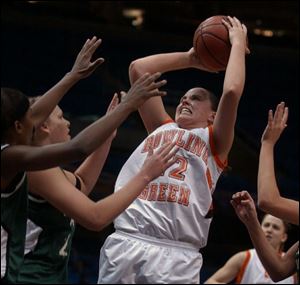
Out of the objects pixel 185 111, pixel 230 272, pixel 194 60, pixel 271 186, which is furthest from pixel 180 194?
pixel 230 272

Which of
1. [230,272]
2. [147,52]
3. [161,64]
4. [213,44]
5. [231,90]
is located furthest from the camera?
[147,52]

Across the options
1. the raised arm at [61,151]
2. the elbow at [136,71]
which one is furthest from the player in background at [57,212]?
the elbow at [136,71]

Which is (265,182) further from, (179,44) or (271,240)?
(179,44)

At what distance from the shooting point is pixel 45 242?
3.44 m

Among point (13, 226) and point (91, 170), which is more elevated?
point (91, 170)

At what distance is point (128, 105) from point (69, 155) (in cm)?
28

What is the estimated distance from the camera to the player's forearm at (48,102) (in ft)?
11.9

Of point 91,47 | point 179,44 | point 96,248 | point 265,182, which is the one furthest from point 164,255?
point 179,44

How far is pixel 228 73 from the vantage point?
12.9 feet

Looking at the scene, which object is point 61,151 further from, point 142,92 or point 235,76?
point 235,76

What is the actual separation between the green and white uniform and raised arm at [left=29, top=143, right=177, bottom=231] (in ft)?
0.40

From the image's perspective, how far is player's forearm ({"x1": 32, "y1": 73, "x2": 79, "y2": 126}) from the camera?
3.63m

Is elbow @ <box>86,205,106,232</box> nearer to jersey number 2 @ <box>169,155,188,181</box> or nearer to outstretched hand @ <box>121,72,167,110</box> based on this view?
outstretched hand @ <box>121,72,167,110</box>

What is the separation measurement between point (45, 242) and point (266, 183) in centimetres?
94
